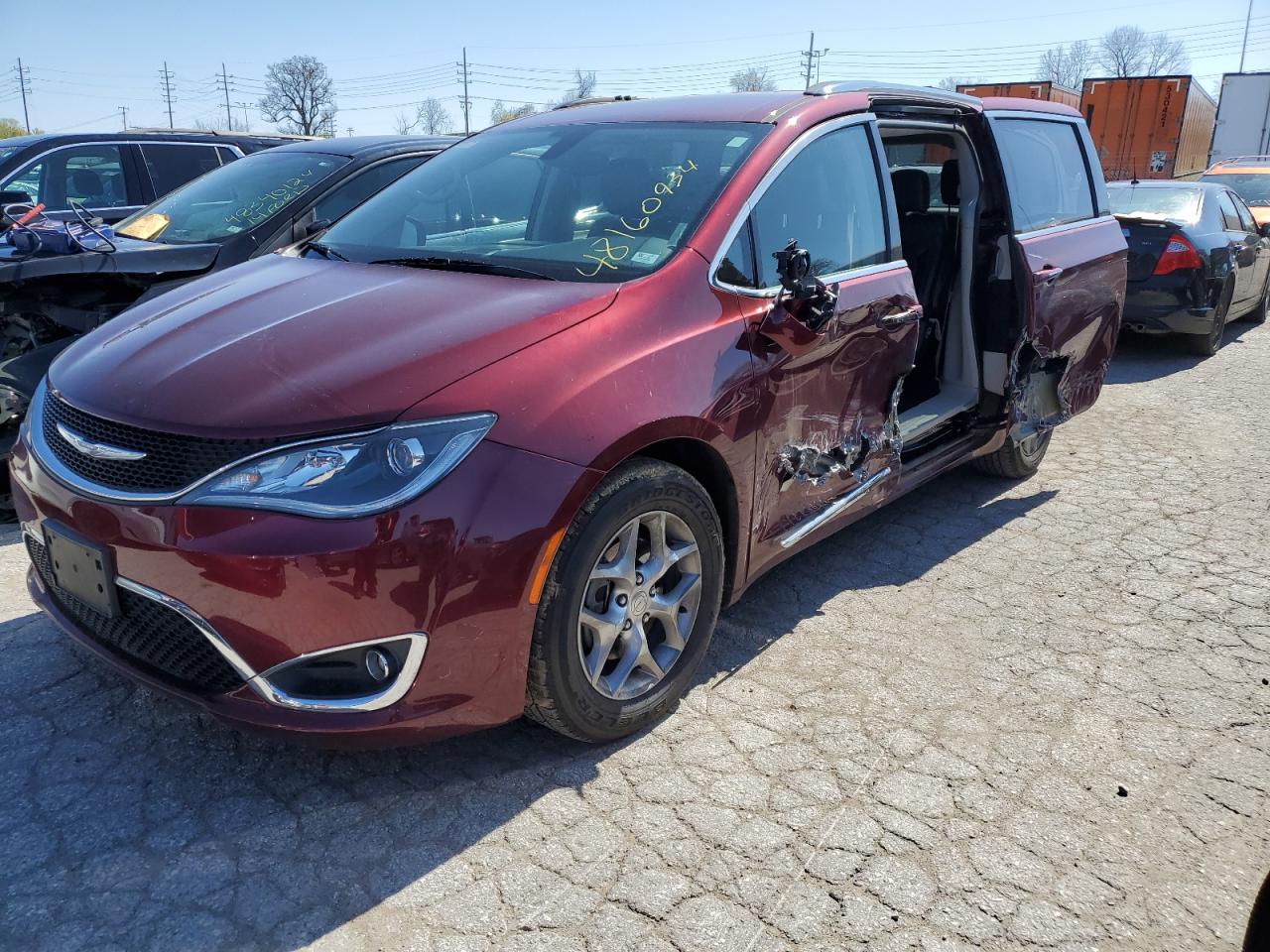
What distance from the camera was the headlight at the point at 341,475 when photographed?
223 centimetres

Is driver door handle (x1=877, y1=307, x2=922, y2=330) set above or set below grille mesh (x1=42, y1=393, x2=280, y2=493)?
above

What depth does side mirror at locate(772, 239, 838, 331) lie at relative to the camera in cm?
304

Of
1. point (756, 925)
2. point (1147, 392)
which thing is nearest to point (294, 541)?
point (756, 925)

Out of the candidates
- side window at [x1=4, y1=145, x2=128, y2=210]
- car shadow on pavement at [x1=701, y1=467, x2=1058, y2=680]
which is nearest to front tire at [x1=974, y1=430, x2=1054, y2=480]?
car shadow on pavement at [x1=701, y1=467, x2=1058, y2=680]

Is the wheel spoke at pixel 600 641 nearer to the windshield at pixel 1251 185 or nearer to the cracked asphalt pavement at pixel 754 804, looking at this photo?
the cracked asphalt pavement at pixel 754 804

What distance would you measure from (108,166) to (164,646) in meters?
6.22

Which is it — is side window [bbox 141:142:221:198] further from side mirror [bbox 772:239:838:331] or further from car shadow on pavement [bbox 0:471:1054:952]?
side mirror [bbox 772:239:838:331]

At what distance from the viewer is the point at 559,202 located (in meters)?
3.44

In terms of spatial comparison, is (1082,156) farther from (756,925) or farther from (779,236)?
(756,925)

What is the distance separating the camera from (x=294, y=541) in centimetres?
219

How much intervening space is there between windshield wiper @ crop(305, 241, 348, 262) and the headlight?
Answer: 54.9 inches

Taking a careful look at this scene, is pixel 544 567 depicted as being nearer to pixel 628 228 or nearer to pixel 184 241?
pixel 628 228

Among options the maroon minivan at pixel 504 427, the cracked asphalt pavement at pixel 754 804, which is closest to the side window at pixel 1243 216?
the maroon minivan at pixel 504 427

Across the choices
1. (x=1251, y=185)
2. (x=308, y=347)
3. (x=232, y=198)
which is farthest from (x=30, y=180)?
(x=1251, y=185)
